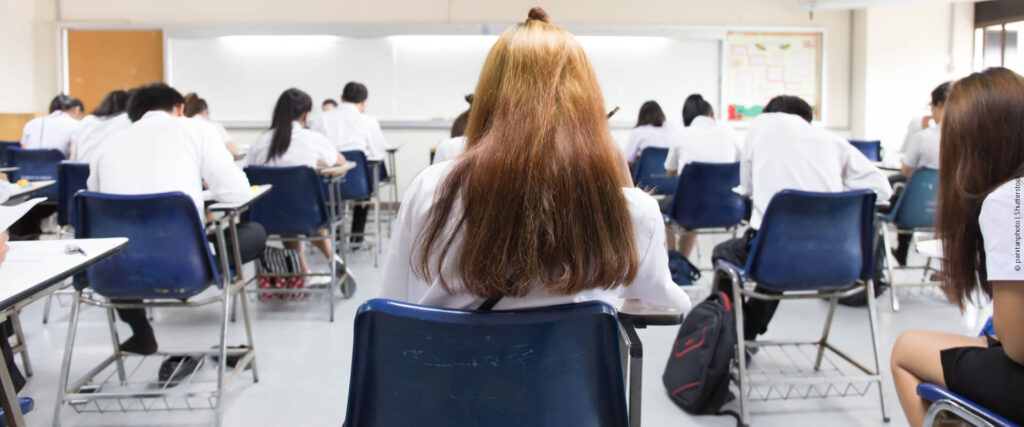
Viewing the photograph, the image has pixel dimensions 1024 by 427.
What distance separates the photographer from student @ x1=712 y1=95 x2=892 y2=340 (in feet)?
8.58

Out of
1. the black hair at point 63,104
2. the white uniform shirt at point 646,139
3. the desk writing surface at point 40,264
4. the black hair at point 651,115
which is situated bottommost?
the desk writing surface at point 40,264

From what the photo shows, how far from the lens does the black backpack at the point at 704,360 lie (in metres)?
2.29

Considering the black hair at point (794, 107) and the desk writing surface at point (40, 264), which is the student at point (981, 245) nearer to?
the black hair at point (794, 107)

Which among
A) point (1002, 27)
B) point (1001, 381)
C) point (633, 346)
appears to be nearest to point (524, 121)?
point (633, 346)

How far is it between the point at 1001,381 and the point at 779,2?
6385 millimetres

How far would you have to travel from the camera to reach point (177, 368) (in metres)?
2.59

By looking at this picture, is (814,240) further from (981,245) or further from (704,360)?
(981,245)

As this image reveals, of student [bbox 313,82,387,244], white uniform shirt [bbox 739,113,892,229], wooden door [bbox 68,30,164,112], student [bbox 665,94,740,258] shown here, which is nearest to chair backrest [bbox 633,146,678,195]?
student [bbox 665,94,740,258]

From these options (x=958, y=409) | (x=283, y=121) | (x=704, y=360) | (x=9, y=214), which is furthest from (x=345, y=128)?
(x=958, y=409)

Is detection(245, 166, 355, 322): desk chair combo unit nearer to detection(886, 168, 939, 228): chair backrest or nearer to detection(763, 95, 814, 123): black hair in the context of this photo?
detection(763, 95, 814, 123): black hair

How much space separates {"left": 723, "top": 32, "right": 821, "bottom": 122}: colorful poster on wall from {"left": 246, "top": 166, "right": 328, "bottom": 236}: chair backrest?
491 centimetres

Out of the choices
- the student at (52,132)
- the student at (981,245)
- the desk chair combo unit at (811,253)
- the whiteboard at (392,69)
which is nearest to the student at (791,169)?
the desk chair combo unit at (811,253)

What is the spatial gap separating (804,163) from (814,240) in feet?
1.54

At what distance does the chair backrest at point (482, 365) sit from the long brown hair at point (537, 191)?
0.08 metres
